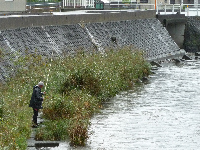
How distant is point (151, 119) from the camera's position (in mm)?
20953

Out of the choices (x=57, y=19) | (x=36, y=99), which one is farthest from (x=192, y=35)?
(x=36, y=99)

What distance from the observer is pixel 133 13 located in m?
46.4

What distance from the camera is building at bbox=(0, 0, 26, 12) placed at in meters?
42.5

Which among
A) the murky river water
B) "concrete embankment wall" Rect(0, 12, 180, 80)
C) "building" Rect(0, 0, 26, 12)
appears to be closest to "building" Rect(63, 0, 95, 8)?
"concrete embankment wall" Rect(0, 12, 180, 80)

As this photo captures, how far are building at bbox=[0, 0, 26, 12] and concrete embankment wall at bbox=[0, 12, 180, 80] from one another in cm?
765

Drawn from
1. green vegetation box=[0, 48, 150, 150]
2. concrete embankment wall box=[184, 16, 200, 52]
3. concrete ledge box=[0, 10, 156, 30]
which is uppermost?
concrete ledge box=[0, 10, 156, 30]

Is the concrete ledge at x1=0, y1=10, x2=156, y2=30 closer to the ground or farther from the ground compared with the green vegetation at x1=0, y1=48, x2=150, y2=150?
farther from the ground

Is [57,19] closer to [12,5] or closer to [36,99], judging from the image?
[12,5]

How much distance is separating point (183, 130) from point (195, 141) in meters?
1.69

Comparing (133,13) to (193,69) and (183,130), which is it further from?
(183,130)

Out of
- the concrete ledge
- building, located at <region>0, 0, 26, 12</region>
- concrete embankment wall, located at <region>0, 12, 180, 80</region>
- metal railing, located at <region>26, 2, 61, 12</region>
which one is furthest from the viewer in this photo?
metal railing, located at <region>26, 2, 61, 12</region>

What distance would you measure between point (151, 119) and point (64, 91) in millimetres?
3446

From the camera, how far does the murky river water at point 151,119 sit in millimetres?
16984

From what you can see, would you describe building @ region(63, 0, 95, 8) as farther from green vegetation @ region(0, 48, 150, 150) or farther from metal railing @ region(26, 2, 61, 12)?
green vegetation @ region(0, 48, 150, 150)
